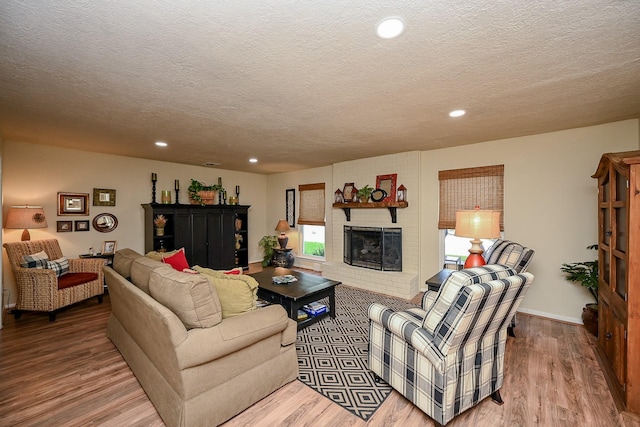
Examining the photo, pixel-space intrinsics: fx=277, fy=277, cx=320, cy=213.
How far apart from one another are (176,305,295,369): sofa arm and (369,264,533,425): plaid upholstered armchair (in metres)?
0.82

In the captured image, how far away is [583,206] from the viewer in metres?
3.41

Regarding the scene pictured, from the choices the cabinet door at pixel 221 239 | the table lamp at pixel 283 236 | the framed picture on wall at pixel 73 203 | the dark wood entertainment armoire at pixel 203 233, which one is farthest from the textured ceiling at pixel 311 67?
the table lamp at pixel 283 236

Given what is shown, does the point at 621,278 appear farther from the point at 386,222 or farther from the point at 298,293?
the point at 386,222

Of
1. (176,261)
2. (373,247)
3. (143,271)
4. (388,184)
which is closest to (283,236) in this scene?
(373,247)

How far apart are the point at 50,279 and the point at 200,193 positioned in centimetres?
289

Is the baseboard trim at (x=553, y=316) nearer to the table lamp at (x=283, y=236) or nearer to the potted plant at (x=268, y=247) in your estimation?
the table lamp at (x=283, y=236)

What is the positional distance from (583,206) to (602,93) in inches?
63.0

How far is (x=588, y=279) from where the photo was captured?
10.1 ft

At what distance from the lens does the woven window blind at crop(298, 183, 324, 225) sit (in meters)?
6.37

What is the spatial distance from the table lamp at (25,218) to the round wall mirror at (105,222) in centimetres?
76

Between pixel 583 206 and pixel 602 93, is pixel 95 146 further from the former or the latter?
pixel 583 206

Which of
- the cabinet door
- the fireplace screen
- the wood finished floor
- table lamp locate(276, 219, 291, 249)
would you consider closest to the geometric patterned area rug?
the wood finished floor

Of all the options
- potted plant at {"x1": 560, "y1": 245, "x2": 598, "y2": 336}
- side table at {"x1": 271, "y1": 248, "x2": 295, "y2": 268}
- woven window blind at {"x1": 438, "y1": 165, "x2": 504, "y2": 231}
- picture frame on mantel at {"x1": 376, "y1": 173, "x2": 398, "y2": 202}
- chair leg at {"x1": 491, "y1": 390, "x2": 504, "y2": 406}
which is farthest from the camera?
side table at {"x1": 271, "y1": 248, "x2": 295, "y2": 268}

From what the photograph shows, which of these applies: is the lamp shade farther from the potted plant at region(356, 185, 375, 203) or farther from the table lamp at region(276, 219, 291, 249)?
the table lamp at region(276, 219, 291, 249)
